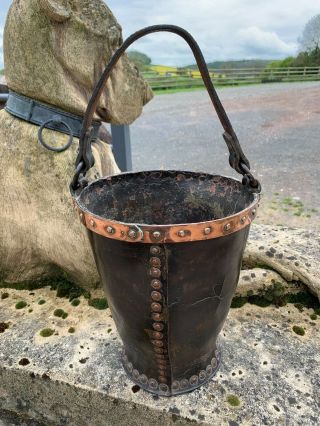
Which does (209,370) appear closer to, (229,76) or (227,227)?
(227,227)

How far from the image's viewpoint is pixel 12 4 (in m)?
1.46

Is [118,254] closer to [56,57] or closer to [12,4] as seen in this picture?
[56,57]

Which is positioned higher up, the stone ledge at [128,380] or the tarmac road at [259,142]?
the stone ledge at [128,380]

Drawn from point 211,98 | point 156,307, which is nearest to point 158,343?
point 156,307

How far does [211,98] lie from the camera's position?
1.06 m

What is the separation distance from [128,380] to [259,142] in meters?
4.87

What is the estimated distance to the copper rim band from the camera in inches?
36.2

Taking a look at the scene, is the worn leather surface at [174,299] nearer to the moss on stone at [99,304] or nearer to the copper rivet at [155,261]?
the copper rivet at [155,261]

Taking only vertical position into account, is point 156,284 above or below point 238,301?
above

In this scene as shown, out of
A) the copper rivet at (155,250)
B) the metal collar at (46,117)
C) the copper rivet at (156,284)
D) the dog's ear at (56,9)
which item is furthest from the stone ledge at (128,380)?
the dog's ear at (56,9)

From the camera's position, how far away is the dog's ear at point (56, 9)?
1349mm

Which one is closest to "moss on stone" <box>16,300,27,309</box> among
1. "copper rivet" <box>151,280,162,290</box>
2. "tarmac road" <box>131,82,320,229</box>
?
"copper rivet" <box>151,280,162,290</box>

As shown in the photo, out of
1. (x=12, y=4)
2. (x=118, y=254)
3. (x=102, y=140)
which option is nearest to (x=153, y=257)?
(x=118, y=254)

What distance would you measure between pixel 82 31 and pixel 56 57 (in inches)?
4.8
